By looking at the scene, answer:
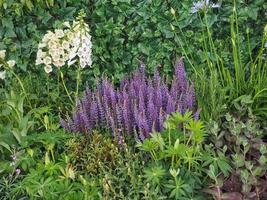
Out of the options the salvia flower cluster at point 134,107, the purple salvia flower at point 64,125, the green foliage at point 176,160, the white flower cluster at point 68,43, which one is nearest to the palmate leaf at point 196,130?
the green foliage at point 176,160

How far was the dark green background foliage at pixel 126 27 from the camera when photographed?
4.01 meters

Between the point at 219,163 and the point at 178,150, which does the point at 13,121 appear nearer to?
the point at 178,150

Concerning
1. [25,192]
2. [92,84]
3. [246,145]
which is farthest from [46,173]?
[92,84]

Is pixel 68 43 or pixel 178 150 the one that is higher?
pixel 68 43

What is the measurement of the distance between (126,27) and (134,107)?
3.29 feet

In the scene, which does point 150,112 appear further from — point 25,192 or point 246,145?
point 25,192

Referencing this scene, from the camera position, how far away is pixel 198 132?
2914mm

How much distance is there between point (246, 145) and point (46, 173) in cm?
104

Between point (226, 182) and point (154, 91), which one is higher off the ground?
point (154, 91)

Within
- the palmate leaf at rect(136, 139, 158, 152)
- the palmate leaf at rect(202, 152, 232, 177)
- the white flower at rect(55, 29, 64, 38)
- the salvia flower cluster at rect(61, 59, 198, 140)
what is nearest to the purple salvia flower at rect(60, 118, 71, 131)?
the salvia flower cluster at rect(61, 59, 198, 140)

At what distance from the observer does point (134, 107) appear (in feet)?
10.9

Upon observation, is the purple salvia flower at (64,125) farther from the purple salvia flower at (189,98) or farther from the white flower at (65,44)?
the purple salvia flower at (189,98)

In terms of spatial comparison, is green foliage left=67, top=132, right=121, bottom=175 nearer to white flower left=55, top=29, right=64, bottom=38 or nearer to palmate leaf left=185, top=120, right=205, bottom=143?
palmate leaf left=185, top=120, right=205, bottom=143

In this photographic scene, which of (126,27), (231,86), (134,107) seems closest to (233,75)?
(231,86)
